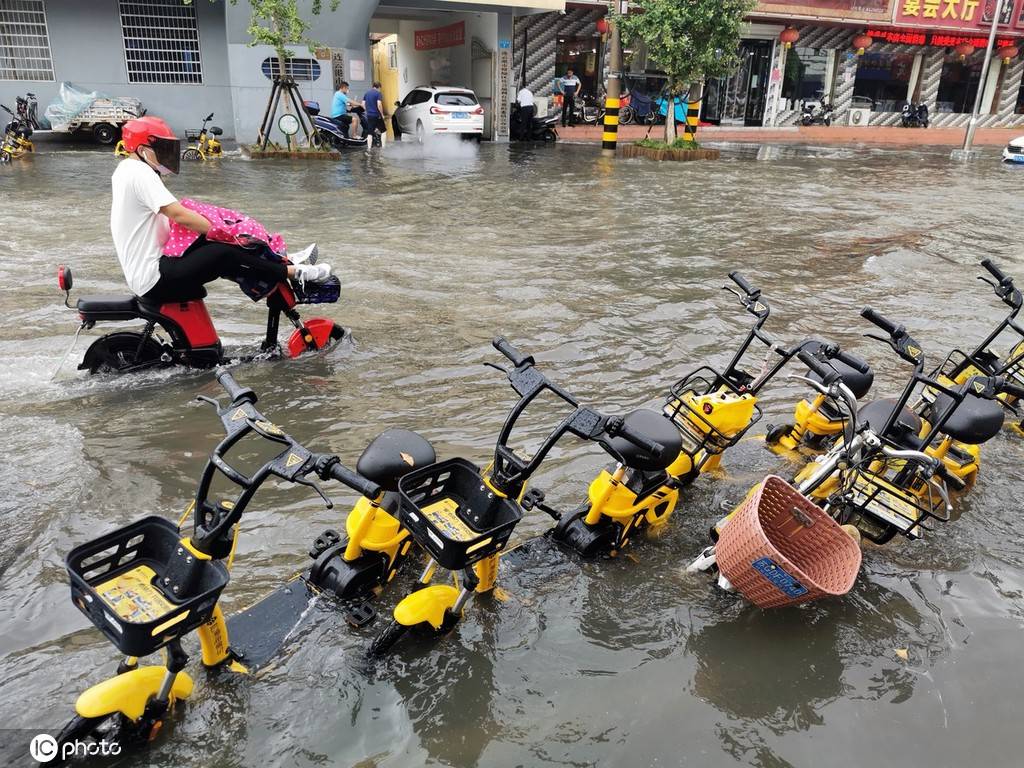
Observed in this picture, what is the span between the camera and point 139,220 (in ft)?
15.3

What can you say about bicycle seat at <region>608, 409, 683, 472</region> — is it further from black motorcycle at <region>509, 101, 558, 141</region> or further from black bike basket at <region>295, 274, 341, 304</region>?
black motorcycle at <region>509, 101, 558, 141</region>

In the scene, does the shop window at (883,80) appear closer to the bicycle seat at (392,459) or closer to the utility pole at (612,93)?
the utility pole at (612,93)

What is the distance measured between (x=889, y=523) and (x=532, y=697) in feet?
5.81

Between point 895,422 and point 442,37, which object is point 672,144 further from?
point 895,422

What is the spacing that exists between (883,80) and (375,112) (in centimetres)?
2209

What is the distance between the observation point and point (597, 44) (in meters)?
25.5

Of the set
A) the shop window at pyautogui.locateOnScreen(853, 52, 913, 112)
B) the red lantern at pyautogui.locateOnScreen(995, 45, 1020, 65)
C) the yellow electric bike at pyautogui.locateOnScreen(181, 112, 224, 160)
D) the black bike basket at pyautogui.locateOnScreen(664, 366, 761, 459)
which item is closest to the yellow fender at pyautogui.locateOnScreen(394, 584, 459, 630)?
the black bike basket at pyautogui.locateOnScreen(664, 366, 761, 459)

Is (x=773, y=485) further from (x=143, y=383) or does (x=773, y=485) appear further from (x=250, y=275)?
(x=143, y=383)

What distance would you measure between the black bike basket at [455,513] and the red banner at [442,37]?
21147 millimetres

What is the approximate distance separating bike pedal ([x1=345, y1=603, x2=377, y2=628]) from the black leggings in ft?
9.17

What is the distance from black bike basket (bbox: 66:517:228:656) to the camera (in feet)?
6.65

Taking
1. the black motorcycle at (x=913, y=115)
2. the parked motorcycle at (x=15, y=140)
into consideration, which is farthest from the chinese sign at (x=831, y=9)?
the parked motorcycle at (x=15, y=140)

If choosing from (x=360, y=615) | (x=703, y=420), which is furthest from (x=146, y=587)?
(x=703, y=420)

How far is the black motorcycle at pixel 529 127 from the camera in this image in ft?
70.9
